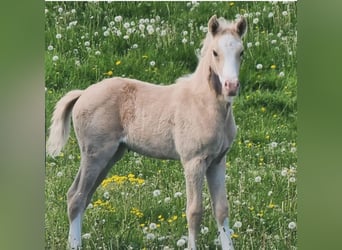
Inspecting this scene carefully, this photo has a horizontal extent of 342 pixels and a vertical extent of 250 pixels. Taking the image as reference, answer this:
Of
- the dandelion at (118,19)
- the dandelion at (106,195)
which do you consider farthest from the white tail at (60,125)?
the dandelion at (118,19)

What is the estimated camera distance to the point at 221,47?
5.15 m

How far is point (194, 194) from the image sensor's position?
529cm

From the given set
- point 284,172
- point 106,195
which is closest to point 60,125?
point 106,195

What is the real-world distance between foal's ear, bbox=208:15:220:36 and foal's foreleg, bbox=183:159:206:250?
0.88 m

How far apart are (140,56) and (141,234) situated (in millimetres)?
1263

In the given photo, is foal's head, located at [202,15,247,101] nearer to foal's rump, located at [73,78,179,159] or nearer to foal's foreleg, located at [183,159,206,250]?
foal's rump, located at [73,78,179,159]

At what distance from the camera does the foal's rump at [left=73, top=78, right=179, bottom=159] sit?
5.34 m

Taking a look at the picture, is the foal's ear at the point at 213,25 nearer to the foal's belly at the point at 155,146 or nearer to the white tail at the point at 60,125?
the foal's belly at the point at 155,146

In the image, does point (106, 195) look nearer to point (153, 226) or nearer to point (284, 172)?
point (153, 226)

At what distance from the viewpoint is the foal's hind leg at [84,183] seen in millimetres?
5371

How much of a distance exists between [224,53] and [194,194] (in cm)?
99

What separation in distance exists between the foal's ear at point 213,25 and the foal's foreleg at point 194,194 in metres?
0.88
